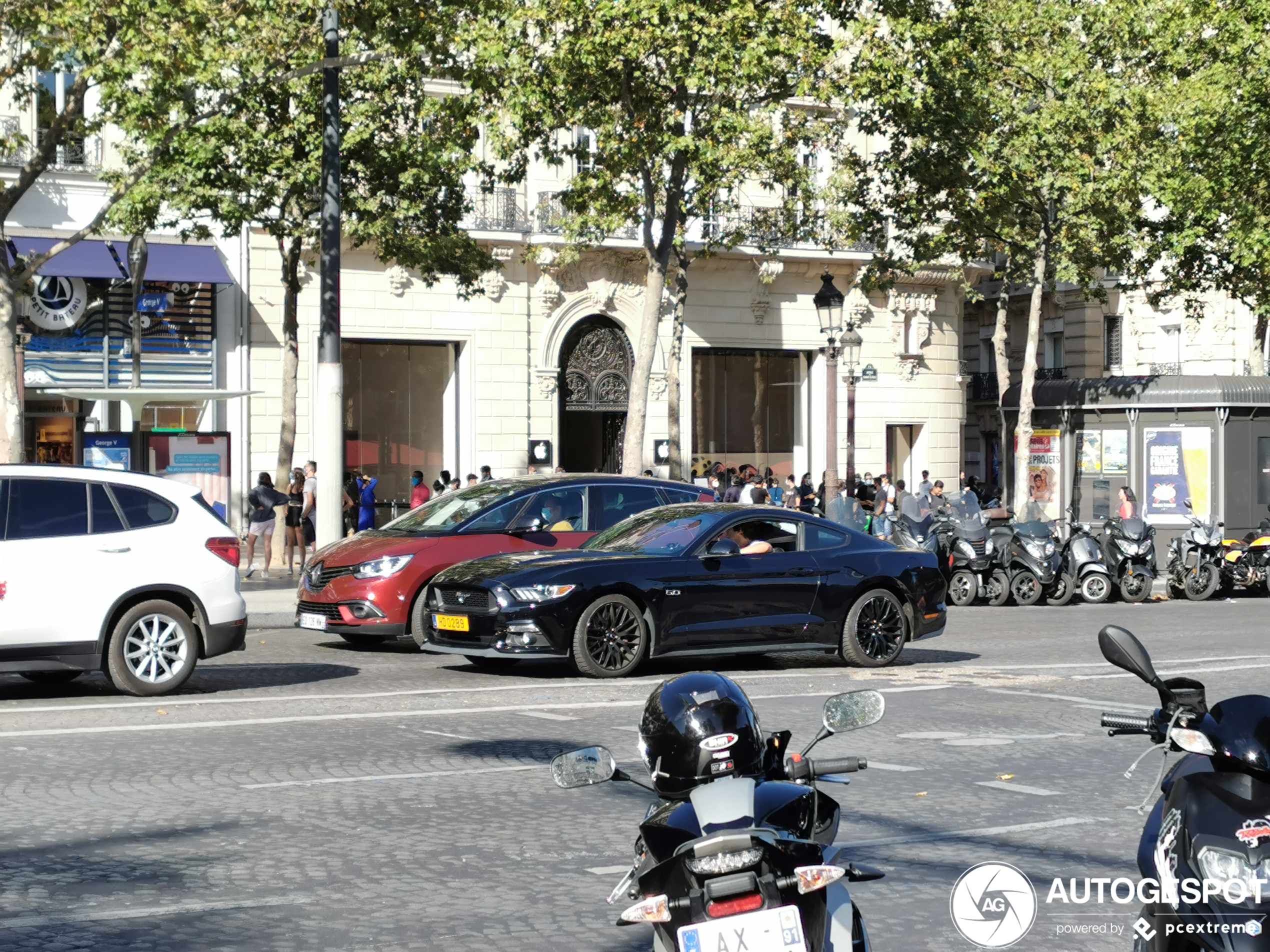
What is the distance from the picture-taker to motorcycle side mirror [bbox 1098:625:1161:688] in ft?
12.5

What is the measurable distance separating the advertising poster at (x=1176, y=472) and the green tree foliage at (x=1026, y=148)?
7.59 ft

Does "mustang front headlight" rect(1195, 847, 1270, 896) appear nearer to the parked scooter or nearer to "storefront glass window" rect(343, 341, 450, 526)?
the parked scooter

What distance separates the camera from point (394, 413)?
34750 millimetres

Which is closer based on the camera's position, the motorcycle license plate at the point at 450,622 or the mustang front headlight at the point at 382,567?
the motorcycle license plate at the point at 450,622

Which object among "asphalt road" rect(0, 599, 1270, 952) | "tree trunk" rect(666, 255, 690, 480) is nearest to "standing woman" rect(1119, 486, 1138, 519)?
"tree trunk" rect(666, 255, 690, 480)

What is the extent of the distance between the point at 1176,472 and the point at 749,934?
27632 mm

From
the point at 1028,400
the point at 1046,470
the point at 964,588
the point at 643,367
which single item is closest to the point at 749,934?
the point at 964,588

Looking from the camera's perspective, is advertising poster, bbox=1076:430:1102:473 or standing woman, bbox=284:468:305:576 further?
advertising poster, bbox=1076:430:1102:473

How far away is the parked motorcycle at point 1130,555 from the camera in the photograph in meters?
24.4

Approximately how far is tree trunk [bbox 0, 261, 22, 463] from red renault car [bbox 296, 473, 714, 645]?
13.3 feet

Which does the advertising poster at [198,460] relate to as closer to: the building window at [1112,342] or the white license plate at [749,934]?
the white license plate at [749,934]

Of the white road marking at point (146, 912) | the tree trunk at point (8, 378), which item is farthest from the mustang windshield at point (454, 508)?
the white road marking at point (146, 912)

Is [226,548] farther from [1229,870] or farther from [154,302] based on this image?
[154,302]

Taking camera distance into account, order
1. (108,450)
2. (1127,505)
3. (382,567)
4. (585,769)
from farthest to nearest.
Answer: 1. (1127,505)
2. (108,450)
3. (382,567)
4. (585,769)
